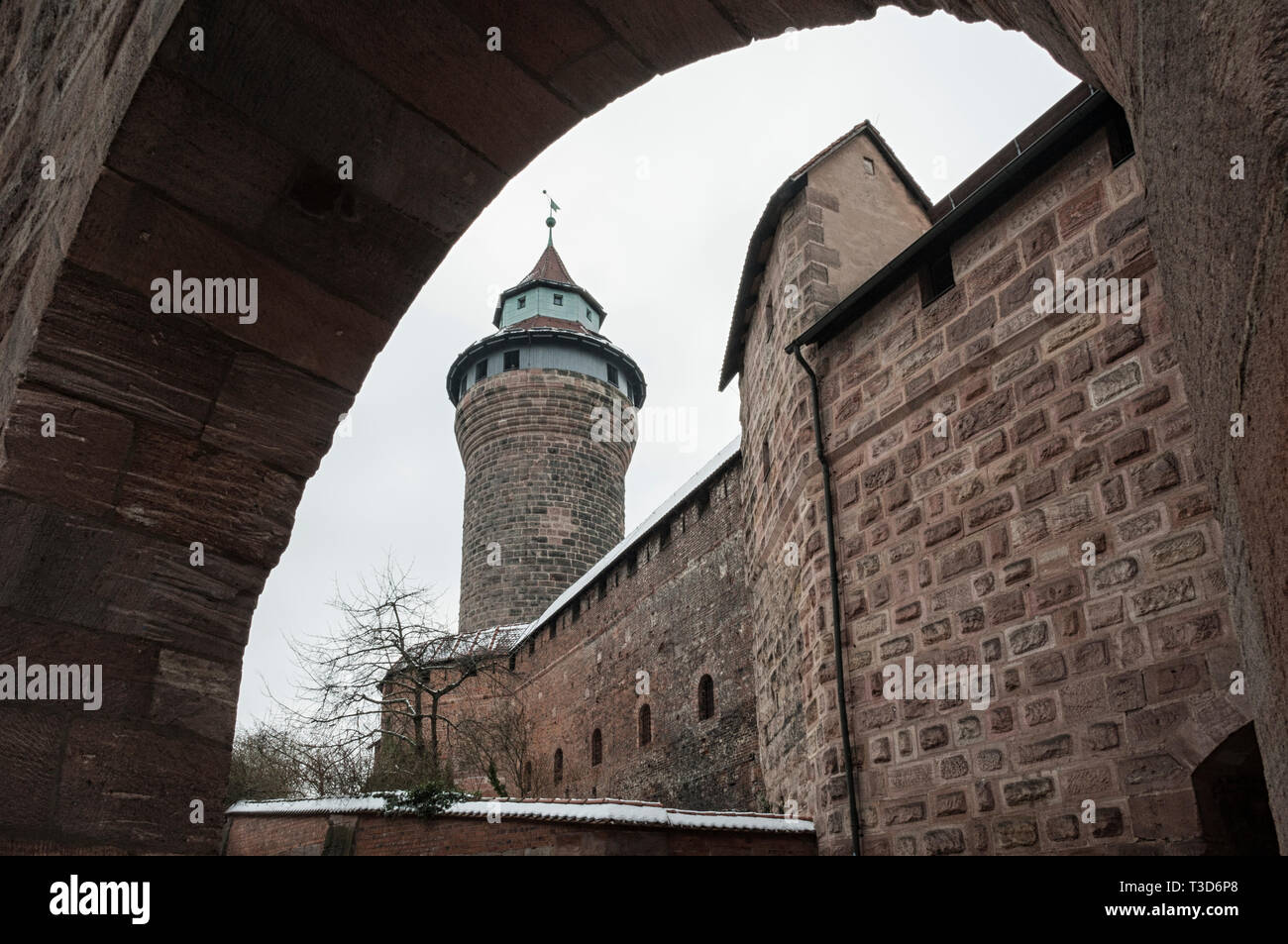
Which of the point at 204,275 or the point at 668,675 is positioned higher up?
the point at 668,675

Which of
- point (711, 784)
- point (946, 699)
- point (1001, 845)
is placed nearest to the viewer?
point (1001, 845)

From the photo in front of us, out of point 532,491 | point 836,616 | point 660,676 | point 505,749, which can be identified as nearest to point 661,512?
point 660,676

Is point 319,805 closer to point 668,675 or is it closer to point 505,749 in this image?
point 668,675

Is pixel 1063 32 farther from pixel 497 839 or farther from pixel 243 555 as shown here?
pixel 497 839

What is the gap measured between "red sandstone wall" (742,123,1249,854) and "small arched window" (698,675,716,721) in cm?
712

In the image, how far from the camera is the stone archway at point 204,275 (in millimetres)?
2020

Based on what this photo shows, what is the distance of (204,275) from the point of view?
2.27 meters

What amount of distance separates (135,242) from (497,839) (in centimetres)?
814

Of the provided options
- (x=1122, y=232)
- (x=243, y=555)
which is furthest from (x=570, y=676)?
(x=243, y=555)

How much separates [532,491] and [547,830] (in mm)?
16162

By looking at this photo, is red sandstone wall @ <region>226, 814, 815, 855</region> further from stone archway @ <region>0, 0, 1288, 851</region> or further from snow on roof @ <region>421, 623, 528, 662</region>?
snow on roof @ <region>421, 623, 528, 662</region>

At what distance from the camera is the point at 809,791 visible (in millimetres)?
7156

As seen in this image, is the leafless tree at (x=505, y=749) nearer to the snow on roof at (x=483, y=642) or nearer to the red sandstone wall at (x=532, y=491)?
the snow on roof at (x=483, y=642)
